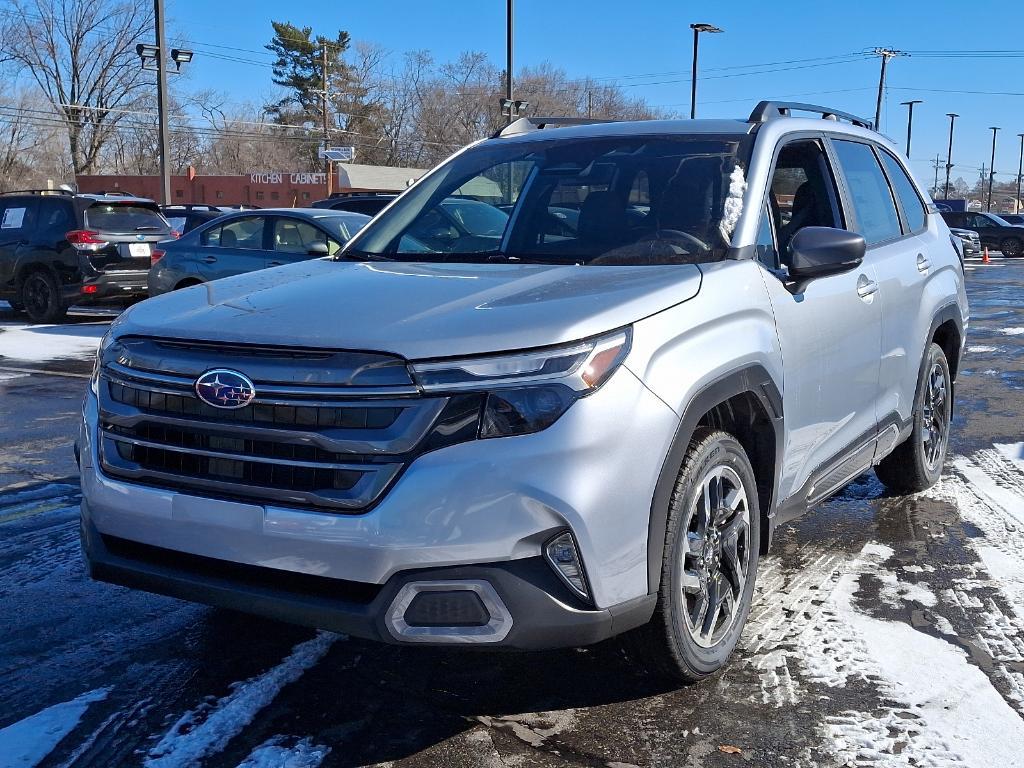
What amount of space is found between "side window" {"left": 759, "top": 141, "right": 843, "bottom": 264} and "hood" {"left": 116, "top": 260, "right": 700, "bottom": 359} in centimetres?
110

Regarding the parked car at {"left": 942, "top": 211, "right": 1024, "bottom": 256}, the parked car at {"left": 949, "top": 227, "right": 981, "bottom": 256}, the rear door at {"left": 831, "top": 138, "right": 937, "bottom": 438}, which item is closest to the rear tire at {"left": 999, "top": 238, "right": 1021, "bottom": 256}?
the parked car at {"left": 942, "top": 211, "right": 1024, "bottom": 256}

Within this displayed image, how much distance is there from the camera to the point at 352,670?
3533 mm

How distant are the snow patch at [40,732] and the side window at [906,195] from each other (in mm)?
4311

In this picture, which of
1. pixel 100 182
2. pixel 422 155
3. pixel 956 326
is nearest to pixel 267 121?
pixel 422 155

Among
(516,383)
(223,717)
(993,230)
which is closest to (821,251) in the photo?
(516,383)

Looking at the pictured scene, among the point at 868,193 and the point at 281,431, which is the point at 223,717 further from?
the point at 868,193

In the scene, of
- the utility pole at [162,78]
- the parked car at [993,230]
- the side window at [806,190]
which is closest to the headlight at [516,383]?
the side window at [806,190]

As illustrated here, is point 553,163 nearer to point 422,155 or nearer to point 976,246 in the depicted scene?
point 976,246

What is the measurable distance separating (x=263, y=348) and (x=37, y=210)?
1383cm

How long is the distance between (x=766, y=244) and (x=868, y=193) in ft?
4.46

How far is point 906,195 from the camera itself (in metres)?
5.64

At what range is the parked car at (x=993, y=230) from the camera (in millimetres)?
42906

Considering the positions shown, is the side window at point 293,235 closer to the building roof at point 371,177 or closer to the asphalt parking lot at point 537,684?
the asphalt parking lot at point 537,684

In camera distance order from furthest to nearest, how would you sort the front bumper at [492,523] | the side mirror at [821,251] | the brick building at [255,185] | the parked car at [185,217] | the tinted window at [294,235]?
1. the brick building at [255,185]
2. the parked car at [185,217]
3. the tinted window at [294,235]
4. the side mirror at [821,251]
5. the front bumper at [492,523]
